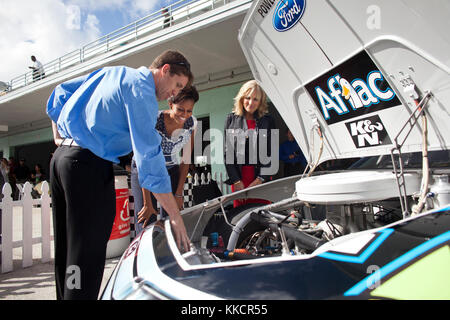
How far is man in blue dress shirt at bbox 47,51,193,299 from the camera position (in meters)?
1.23

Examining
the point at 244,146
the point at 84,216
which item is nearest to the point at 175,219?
the point at 84,216

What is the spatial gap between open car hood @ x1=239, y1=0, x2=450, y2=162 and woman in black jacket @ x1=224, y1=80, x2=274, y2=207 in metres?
0.66

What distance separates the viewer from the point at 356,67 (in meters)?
1.45

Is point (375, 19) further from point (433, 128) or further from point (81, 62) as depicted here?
point (81, 62)

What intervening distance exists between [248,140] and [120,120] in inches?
60.5

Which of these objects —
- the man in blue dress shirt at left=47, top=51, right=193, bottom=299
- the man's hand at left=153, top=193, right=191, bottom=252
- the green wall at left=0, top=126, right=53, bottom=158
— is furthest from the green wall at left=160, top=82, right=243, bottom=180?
the green wall at left=0, top=126, right=53, bottom=158

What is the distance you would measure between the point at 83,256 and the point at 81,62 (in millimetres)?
9438

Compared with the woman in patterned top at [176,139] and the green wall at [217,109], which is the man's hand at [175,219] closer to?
the woman in patterned top at [176,139]

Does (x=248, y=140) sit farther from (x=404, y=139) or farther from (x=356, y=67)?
(x=404, y=139)

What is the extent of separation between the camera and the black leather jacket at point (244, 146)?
2.69 meters

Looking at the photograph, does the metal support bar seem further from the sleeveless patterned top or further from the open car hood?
the sleeveless patterned top

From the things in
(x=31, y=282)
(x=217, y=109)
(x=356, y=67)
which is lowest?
(x=31, y=282)

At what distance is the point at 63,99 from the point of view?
5.08ft
